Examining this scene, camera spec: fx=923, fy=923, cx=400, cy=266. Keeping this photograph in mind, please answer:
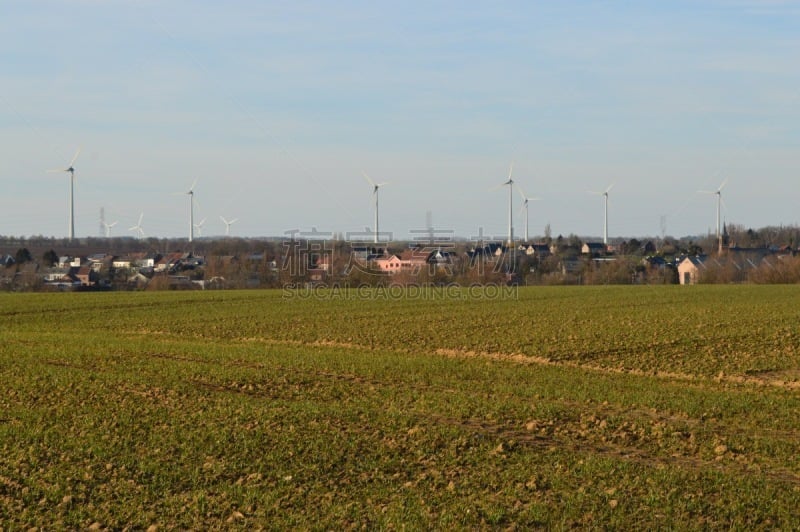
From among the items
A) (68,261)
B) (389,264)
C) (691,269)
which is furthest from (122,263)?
(691,269)

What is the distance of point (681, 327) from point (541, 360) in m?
11.0

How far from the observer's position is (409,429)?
16.8m

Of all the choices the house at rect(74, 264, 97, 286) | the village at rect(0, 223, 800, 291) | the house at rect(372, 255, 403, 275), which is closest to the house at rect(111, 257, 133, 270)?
the village at rect(0, 223, 800, 291)

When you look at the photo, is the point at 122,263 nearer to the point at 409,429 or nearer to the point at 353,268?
the point at 353,268

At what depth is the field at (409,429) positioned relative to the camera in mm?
11734

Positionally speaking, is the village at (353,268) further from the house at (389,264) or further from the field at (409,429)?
the field at (409,429)

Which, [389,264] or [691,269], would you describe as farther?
[691,269]

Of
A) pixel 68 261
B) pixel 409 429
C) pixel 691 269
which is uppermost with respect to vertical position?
pixel 68 261

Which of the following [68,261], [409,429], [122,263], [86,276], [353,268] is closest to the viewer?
[409,429]

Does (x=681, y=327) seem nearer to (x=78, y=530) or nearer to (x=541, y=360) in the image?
(x=541, y=360)

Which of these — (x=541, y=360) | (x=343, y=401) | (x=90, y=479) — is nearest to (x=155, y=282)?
(x=541, y=360)

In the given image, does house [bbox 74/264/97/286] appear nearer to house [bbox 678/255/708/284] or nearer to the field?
the field

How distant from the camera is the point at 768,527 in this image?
35.3 ft

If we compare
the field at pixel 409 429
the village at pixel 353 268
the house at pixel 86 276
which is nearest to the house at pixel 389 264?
the village at pixel 353 268
